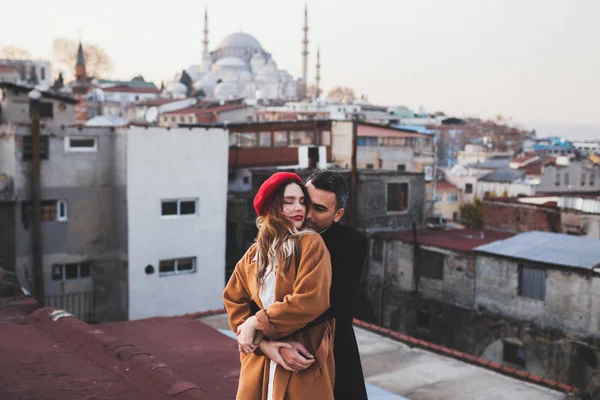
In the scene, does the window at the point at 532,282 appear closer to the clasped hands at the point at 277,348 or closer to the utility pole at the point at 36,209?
the utility pole at the point at 36,209

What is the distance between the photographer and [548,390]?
8109 mm

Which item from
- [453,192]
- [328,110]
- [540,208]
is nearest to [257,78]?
[328,110]

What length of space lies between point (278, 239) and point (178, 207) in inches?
597

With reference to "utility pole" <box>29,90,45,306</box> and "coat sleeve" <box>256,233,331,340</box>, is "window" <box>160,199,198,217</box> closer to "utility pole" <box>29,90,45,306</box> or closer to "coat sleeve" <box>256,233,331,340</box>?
"utility pole" <box>29,90,45,306</box>

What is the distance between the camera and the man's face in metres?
3.53

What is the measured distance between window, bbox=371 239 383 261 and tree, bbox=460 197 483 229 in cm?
1690

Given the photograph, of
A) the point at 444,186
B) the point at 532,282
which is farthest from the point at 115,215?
the point at 444,186

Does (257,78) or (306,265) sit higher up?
(257,78)

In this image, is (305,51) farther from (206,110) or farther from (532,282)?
(532,282)

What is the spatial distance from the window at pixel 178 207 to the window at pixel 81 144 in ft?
7.88

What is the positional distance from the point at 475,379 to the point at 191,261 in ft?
38.4

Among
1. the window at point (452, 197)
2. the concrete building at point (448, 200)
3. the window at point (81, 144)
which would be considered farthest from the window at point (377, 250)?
the window at point (452, 197)

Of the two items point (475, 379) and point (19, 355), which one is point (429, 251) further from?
point (19, 355)

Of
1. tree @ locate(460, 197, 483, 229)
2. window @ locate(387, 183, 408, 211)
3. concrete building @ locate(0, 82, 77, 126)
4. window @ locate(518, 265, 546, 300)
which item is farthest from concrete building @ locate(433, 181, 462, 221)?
concrete building @ locate(0, 82, 77, 126)
